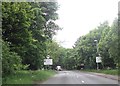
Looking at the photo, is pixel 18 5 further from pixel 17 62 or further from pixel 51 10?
pixel 51 10

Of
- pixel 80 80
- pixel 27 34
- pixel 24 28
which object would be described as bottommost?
pixel 80 80

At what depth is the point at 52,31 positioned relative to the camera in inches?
1822

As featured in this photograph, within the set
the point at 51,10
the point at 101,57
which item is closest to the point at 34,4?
the point at 51,10

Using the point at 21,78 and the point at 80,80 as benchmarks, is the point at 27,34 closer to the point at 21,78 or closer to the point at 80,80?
the point at 21,78

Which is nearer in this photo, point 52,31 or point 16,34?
point 16,34

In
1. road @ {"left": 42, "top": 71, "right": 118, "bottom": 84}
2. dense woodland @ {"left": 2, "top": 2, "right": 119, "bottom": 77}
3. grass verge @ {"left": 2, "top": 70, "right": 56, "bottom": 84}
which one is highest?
dense woodland @ {"left": 2, "top": 2, "right": 119, "bottom": 77}

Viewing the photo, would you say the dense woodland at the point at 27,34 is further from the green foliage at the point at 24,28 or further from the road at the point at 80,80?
the road at the point at 80,80

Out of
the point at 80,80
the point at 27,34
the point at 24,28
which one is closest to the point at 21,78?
the point at 27,34

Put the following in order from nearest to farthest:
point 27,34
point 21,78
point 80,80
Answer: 1. point 27,34
2. point 21,78
3. point 80,80

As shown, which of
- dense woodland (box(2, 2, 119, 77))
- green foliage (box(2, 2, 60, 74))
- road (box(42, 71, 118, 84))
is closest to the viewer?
dense woodland (box(2, 2, 119, 77))

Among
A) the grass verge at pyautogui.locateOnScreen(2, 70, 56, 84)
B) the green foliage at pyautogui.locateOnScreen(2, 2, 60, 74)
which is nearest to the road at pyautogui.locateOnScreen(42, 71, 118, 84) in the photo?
the grass verge at pyautogui.locateOnScreen(2, 70, 56, 84)

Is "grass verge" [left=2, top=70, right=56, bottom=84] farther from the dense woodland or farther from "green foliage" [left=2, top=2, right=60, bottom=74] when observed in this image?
"green foliage" [left=2, top=2, right=60, bottom=74]

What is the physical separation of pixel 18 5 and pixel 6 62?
5.21 metres

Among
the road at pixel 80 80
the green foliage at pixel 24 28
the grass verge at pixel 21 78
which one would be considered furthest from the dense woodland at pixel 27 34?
the road at pixel 80 80
